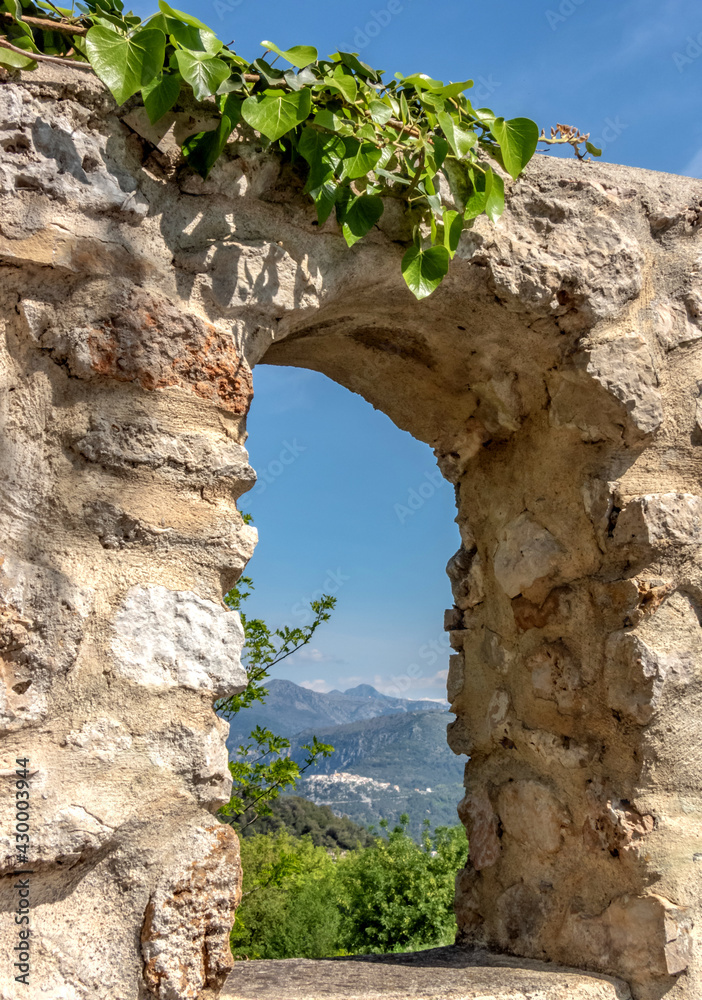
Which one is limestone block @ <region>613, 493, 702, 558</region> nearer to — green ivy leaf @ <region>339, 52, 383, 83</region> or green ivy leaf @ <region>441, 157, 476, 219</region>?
green ivy leaf @ <region>441, 157, 476, 219</region>

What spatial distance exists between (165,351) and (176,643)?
0.46m

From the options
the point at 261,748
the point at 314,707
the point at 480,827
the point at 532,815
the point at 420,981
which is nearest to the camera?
the point at 420,981

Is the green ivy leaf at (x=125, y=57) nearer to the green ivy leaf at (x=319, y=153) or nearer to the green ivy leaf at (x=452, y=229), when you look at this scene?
the green ivy leaf at (x=319, y=153)

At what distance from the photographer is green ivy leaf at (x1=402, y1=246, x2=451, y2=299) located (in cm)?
147

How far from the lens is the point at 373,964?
5.74 ft

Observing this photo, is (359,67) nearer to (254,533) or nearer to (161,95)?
(161,95)

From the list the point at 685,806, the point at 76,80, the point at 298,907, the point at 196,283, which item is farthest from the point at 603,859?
the point at 298,907

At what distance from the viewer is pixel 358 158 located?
4.54 ft

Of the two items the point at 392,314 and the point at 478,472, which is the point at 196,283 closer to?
the point at 392,314

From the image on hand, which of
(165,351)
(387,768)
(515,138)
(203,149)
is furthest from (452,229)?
(387,768)

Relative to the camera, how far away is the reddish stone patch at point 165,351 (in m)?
1.21

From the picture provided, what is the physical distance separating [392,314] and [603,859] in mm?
1279

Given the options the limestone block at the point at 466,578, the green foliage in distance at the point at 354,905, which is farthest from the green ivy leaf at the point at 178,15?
the green foliage in distance at the point at 354,905

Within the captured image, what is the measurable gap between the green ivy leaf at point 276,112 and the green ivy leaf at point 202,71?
6 centimetres
